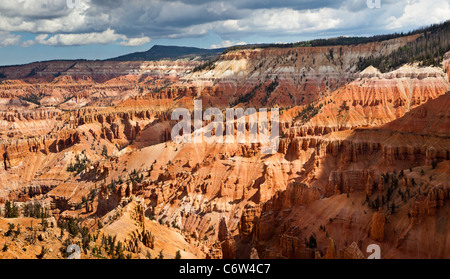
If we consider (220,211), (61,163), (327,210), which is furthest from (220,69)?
(327,210)

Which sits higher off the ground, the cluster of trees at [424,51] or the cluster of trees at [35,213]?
the cluster of trees at [424,51]

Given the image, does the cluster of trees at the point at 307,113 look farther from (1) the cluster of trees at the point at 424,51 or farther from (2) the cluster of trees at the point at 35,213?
(2) the cluster of trees at the point at 35,213

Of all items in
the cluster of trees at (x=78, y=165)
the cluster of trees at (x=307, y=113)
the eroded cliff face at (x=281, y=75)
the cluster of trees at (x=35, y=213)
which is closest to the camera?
the cluster of trees at (x=35, y=213)

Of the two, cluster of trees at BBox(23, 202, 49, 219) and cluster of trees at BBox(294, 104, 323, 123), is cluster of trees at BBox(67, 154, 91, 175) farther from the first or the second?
cluster of trees at BBox(294, 104, 323, 123)

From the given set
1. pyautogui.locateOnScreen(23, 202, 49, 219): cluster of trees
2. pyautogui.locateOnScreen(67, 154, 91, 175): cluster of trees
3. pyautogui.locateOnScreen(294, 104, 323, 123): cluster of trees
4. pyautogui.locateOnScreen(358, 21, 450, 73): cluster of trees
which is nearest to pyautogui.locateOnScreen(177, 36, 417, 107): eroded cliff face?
pyautogui.locateOnScreen(358, 21, 450, 73): cluster of trees

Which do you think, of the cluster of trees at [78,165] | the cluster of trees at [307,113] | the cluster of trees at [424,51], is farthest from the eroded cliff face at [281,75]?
the cluster of trees at [78,165]

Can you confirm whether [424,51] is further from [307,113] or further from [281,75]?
[281,75]

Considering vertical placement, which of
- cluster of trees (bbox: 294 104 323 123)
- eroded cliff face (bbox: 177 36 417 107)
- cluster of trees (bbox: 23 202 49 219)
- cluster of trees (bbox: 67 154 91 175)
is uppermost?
eroded cliff face (bbox: 177 36 417 107)
